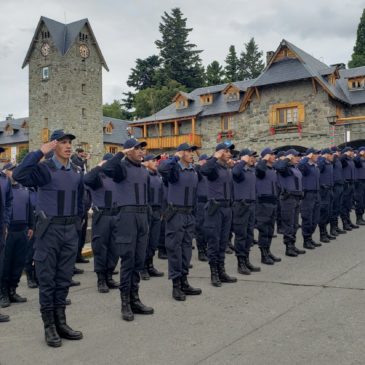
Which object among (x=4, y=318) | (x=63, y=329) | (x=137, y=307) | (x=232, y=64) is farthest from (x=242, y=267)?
(x=232, y=64)

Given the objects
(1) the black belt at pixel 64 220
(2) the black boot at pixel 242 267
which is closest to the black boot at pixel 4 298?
(1) the black belt at pixel 64 220

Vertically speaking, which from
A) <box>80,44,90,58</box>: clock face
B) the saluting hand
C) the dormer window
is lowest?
the saluting hand

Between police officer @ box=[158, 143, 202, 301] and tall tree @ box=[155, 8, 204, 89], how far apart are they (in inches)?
2072

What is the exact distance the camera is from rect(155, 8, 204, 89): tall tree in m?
58.9

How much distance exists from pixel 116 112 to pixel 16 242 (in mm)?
61424

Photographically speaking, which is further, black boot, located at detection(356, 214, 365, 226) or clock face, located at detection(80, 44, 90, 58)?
clock face, located at detection(80, 44, 90, 58)

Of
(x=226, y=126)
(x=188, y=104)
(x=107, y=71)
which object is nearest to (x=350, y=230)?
(x=226, y=126)

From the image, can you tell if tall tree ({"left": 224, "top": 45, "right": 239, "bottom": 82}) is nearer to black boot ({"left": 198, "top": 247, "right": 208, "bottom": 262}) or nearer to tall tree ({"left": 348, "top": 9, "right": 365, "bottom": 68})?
tall tree ({"left": 348, "top": 9, "right": 365, "bottom": 68})

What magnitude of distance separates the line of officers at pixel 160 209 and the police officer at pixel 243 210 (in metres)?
0.02

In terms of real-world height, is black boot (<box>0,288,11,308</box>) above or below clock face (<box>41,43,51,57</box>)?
below

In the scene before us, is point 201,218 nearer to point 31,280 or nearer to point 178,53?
point 31,280

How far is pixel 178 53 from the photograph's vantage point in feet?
197

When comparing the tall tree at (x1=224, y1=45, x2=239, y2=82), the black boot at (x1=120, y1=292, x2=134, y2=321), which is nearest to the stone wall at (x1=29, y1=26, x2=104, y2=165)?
the tall tree at (x1=224, y1=45, x2=239, y2=82)

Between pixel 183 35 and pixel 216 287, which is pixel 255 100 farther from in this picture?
pixel 183 35
